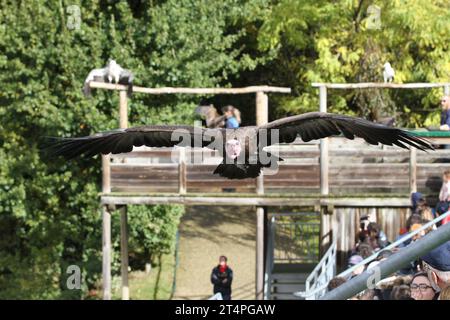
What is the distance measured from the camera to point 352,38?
660 inches

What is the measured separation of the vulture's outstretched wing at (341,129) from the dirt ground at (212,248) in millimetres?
8093

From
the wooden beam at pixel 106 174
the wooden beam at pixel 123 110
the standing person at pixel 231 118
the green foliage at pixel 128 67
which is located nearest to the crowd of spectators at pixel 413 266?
the standing person at pixel 231 118

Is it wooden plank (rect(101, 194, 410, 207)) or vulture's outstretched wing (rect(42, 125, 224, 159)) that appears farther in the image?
wooden plank (rect(101, 194, 410, 207))

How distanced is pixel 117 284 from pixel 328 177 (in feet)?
19.2

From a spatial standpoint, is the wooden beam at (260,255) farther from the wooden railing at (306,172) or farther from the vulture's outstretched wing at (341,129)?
the vulture's outstretched wing at (341,129)

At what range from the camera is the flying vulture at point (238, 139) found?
654 centimetres

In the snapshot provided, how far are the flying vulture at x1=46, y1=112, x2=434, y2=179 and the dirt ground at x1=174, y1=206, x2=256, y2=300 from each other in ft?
27.3

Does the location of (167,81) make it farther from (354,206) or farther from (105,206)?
(354,206)

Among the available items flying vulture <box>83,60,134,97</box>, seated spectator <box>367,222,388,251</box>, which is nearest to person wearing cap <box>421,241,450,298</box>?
seated spectator <box>367,222,388,251</box>

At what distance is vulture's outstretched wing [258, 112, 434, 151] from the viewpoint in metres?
6.23

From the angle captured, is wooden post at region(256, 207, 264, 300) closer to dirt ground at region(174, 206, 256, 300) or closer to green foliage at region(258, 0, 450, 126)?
dirt ground at region(174, 206, 256, 300)

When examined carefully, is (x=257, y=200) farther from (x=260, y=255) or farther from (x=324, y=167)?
(x=324, y=167)

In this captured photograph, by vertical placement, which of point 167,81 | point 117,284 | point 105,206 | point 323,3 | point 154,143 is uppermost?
point 323,3
